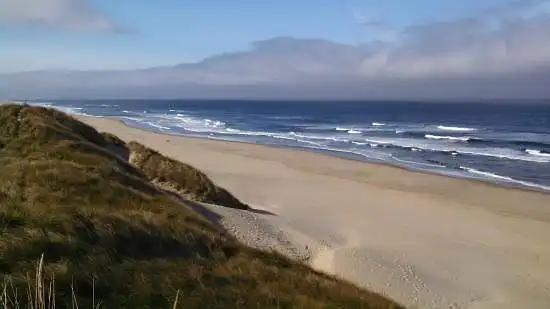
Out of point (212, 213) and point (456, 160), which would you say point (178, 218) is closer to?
point (212, 213)

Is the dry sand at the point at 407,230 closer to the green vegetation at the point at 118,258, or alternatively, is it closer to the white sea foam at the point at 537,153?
the green vegetation at the point at 118,258

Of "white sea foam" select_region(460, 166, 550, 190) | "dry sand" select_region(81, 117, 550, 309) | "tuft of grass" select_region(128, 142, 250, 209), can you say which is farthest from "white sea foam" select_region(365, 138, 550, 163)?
"tuft of grass" select_region(128, 142, 250, 209)

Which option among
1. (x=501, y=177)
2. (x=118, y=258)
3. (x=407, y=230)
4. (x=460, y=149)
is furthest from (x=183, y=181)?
(x=460, y=149)

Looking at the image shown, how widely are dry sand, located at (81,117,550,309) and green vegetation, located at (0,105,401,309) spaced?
3.90 m

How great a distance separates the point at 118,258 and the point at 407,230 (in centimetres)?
1252

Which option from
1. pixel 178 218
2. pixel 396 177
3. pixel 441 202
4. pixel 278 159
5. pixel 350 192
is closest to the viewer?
pixel 178 218

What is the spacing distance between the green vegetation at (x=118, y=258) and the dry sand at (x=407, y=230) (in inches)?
153

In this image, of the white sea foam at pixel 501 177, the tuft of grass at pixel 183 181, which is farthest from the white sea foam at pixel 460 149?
the tuft of grass at pixel 183 181

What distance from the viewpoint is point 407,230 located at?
1702 cm

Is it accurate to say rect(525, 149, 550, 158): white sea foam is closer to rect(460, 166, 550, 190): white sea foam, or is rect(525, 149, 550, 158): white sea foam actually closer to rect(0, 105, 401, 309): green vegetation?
rect(460, 166, 550, 190): white sea foam

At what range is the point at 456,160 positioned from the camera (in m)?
36.3

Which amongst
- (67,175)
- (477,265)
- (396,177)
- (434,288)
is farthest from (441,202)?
(67,175)

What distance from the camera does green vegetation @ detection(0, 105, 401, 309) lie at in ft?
16.0

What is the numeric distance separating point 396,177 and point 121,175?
18.9 m
